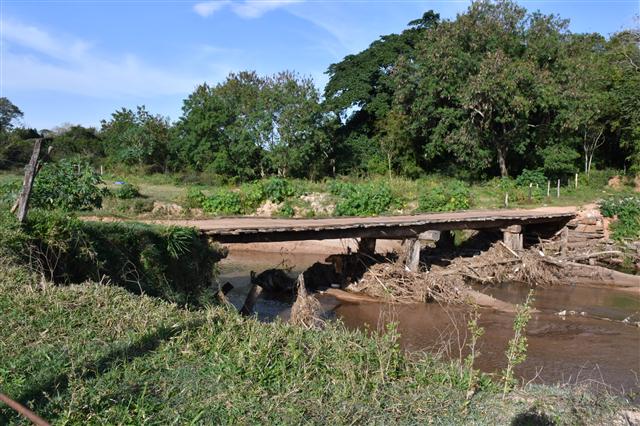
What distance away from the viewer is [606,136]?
3238cm

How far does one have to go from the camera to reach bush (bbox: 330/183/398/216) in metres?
19.4

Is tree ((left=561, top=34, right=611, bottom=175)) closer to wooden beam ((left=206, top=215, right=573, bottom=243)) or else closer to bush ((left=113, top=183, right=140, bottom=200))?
wooden beam ((left=206, top=215, right=573, bottom=243))

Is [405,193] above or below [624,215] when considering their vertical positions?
above

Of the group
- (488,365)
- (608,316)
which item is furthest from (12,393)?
(608,316)

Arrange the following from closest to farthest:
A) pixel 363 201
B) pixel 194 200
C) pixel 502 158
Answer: pixel 194 200, pixel 363 201, pixel 502 158

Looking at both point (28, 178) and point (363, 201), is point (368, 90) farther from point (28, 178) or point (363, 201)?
point (28, 178)

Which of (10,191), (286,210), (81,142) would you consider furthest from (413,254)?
(81,142)

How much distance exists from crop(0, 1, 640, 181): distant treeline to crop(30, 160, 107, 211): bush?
1034 cm

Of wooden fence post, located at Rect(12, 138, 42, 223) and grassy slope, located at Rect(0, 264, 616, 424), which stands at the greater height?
wooden fence post, located at Rect(12, 138, 42, 223)

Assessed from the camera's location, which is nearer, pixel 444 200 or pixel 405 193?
pixel 444 200

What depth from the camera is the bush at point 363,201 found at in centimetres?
1942

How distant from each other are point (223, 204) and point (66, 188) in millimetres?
6728

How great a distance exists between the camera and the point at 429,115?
29.4 m

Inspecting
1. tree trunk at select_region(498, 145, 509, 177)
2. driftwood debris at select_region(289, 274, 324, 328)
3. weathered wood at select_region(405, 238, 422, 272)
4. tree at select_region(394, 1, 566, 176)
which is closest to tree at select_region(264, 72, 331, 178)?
tree at select_region(394, 1, 566, 176)
